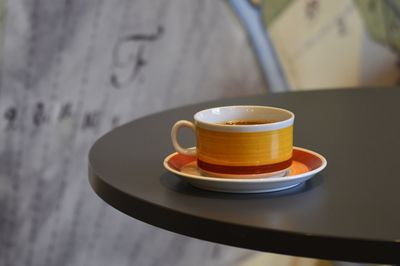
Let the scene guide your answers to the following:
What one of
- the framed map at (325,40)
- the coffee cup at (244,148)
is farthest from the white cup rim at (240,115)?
the framed map at (325,40)

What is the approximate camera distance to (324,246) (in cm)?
48

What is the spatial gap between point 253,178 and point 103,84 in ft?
2.58

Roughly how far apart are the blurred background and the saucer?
653mm

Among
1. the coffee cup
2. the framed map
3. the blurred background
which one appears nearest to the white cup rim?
the coffee cup

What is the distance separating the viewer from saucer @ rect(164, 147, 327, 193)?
58cm

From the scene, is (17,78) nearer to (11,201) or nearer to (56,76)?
(56,76)

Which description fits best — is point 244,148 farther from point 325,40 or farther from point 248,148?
point 325,40

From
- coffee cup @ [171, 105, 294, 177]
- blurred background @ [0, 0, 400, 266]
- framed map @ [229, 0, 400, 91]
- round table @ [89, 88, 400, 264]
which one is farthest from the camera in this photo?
framed map @ [229, 0, 400, 91]

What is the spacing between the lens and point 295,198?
57 cm

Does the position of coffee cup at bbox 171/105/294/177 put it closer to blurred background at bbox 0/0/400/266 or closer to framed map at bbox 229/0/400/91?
blurred background at bbox 0/0/400/266

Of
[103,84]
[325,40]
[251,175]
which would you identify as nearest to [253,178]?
[251,175]

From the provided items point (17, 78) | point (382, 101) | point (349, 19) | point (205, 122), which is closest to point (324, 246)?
point (205, 122)

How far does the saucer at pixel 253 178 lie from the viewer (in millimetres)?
576

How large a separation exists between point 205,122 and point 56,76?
0.71m
